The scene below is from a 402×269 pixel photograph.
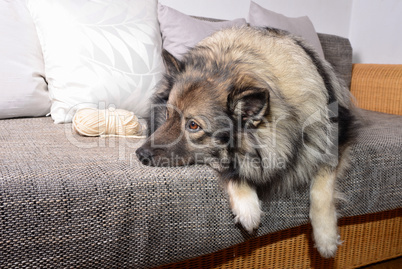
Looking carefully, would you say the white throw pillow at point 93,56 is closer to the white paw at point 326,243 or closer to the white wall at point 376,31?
the white paw at point 326,243

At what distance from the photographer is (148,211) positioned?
3.21 ft

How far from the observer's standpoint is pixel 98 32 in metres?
1.83

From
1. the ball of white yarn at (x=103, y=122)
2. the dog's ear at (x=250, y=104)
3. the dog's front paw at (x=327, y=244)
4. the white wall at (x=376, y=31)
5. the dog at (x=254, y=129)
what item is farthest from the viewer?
the white wall at (x=376, y=31)

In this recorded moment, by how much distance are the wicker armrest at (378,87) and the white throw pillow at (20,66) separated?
238cm

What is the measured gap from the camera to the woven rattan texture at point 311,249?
124cm

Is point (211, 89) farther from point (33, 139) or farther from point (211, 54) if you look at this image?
point (33, 139)

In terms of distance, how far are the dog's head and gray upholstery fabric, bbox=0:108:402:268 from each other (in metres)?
0.09

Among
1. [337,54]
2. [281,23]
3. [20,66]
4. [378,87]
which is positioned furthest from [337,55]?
[20,66]

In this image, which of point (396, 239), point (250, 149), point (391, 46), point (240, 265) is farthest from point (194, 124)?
point (391, 46)

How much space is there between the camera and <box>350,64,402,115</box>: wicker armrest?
2422 millimetres

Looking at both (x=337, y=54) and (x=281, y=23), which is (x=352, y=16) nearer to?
(x=337, y=54)

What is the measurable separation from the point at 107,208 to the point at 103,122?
70 centimetres

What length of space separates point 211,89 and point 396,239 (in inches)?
52.2

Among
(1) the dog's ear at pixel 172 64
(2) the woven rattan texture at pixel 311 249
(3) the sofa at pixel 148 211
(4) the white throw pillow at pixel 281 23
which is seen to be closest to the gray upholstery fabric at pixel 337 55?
(4) the white throw pillow at pixel 281 23
